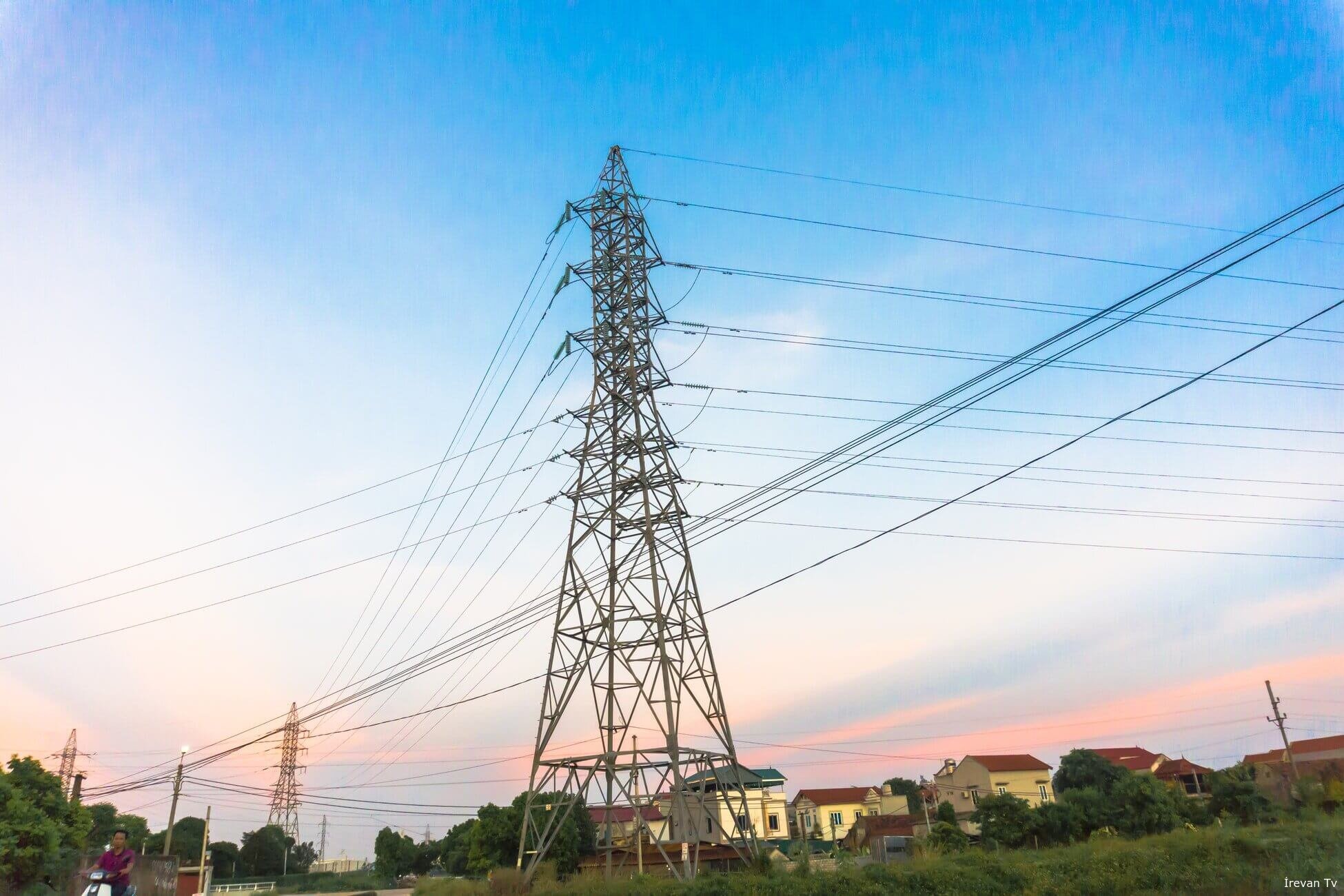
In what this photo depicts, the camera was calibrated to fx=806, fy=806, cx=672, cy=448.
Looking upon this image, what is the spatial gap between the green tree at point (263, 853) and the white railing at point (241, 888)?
1897cm

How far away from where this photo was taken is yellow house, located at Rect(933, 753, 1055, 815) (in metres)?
66.8

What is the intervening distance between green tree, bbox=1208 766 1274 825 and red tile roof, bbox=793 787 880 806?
4212 cm

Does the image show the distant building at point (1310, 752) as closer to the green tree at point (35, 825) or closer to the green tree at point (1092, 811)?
the green tree at point (1092, 811)

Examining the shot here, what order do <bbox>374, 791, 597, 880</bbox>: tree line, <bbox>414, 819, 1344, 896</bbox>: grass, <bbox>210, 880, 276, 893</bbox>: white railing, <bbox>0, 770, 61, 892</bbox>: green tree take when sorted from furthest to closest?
<bbox>210, 880, 276, 893</bbox>: white railing, <bbox>374, 791, 597, 880</bbox>: tree line, <bbox>0, 770, 61, 892</bbox>: green tree, <bbox>414, 819, 1344, 896</bbox>: grass

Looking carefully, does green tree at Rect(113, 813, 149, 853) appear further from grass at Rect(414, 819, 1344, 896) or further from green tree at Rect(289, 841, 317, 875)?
grass at Rect(414, 819, 1344, 896)

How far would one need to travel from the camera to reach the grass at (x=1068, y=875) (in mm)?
18516

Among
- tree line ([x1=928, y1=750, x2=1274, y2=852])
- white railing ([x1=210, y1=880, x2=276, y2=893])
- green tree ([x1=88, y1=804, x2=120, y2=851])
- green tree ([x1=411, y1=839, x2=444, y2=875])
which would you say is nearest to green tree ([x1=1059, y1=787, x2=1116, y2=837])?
tree line ([x1=928, y1=750, x2=1274, y2=852])

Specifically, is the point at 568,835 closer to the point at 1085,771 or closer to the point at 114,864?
the point at 114,864

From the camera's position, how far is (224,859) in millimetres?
73250

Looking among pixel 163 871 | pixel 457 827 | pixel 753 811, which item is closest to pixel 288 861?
pixel 457 827

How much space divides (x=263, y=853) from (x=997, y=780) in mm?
67105

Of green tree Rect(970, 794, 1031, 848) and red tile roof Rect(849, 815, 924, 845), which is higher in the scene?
green tree Rect(970, 794, 1031, 848)

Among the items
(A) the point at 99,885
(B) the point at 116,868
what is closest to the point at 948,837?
(B) the point at 116,868

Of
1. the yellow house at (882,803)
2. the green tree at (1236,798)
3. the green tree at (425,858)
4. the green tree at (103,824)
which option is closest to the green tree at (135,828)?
the green tree at (103,824)
